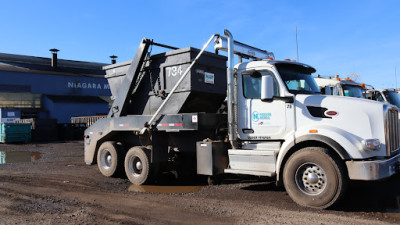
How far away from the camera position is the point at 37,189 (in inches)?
301

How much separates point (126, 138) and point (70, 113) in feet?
102

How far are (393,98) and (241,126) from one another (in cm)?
696

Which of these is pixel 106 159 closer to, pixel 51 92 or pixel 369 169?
pixel 369 169

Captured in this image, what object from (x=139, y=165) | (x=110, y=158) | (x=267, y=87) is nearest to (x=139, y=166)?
(x=139, y=165)

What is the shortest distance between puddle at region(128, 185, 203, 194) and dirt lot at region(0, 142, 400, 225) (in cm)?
2

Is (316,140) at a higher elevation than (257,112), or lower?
lower

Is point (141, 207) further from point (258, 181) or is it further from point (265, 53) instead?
point (265, 53)

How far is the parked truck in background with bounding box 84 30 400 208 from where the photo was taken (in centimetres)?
571

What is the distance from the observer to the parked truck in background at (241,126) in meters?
5.71

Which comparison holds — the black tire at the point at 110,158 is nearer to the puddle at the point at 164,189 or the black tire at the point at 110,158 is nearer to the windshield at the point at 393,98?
the puddle at the point at 164,189

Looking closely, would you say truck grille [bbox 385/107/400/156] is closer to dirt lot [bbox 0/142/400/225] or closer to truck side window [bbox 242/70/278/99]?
dirt lot [bbox 0/142/400/225]

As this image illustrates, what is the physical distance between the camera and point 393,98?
1127 centimetres

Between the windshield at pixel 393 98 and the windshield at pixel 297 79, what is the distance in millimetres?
5504

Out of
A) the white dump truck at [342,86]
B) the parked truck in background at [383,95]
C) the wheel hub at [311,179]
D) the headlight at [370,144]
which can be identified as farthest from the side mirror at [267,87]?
the parked truck in background at [383,95]
